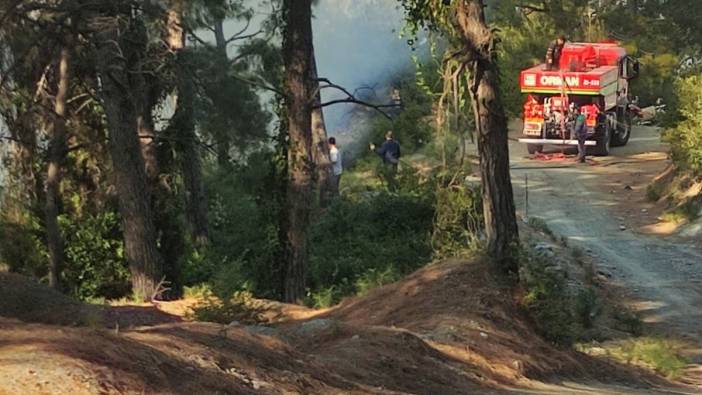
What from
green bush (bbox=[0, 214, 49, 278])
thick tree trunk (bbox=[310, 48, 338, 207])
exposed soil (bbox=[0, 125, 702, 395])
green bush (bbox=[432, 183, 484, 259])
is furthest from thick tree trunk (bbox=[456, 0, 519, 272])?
thick tree trunk (bbox=[310, 48, 338, 207])

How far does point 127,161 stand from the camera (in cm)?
1775

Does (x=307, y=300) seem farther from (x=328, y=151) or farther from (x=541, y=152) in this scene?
(x=541, y=152)

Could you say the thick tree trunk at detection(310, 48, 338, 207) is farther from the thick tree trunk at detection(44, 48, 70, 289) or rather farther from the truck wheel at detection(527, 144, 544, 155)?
the truck wheel at detection(527, 144, 544, 155)

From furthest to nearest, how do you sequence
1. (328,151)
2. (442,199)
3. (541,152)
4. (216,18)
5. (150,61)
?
(541,152) → (328,151) → (216,18) → (150,61) → (442,199)

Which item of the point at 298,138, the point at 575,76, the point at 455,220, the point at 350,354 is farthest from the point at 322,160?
the point at 350,354

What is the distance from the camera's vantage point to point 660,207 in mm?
28906

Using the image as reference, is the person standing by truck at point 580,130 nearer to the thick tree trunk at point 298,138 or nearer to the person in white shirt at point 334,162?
the person in white shirt at point 334,162

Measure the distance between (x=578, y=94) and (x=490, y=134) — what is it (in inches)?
839

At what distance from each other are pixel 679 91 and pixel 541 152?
25.9ft

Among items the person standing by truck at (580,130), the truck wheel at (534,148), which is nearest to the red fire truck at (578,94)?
the truck wheel at (534,148)

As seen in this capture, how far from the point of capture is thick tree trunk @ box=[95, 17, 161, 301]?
17656 millimetres

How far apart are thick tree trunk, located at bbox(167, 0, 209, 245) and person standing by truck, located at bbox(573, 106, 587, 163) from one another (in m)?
14.0

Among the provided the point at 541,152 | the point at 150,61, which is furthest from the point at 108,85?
the point at 541,152

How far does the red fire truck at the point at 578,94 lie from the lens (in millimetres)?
32812
